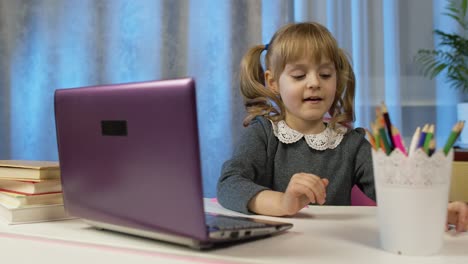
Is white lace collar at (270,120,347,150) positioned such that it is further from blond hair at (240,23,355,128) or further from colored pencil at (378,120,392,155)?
colored pencil at (378,120,392,155)

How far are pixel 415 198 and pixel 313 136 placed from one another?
70 cm

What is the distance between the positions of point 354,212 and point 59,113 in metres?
0.49

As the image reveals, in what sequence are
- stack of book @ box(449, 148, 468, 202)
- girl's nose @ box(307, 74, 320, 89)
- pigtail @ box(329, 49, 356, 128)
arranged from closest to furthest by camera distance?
girl's nose @ box(307, 74, 320, 89), pigtail @ box(329, 49, 356, 128), stack of book @ box(449, 148, 468, 202)

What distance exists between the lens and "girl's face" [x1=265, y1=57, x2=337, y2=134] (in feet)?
3.89

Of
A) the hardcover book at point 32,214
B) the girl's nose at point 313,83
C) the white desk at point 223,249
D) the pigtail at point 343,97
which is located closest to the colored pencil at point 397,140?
the white desk at point 223,249

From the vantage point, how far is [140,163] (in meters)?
0.60

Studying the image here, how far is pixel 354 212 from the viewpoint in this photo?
0.89 metres

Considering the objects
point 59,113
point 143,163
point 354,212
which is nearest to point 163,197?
point 143,163

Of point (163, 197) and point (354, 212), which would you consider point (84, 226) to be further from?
point (354, 212)

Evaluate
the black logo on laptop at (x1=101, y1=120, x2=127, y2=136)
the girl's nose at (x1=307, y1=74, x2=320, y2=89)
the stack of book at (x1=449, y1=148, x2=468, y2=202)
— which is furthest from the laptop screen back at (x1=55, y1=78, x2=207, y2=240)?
the stack of book at (x1=449, y1=148, x2=468, y2=202)

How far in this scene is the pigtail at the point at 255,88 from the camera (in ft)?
4.42

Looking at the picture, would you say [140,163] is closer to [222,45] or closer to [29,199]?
[29,199]

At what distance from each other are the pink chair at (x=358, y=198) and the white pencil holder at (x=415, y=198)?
26.0 inches

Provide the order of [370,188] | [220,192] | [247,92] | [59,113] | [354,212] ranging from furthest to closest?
[247,92]
[370,188]
[220,192]
[354,212]
[59,113]
